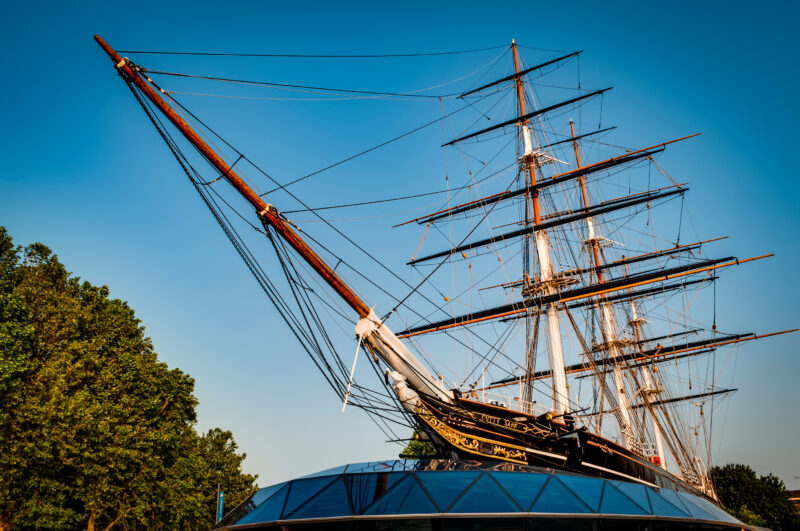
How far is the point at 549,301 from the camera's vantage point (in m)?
27.1

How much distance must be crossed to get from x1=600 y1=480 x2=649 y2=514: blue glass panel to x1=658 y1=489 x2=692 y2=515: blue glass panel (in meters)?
1.34

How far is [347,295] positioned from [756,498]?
52384mm

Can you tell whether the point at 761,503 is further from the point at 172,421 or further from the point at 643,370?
the point at 172,421

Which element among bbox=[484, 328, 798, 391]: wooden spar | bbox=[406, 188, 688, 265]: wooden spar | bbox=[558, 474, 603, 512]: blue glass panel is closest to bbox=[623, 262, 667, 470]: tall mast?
bbox=[484, 328, 798, 391]: wooden spar

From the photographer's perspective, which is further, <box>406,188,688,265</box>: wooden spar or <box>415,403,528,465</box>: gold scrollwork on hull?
<box>406,188,688,265</box>: wooden spar

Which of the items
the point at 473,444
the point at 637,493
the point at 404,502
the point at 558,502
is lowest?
the point at 404,502

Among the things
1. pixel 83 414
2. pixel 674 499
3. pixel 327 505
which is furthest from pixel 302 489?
pixel 83 414

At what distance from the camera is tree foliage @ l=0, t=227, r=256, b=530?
19375 millimetres

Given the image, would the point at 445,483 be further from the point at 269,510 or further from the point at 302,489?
the point at 269,510

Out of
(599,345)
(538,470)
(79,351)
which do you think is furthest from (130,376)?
(599,345)

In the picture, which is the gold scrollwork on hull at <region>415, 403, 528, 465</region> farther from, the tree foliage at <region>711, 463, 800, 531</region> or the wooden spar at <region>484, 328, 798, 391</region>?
the tree foliage at <region>711, 463, 800, 531</region>

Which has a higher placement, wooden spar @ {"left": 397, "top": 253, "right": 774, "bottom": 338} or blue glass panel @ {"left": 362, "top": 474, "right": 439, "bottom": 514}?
wooden spar @ {"left": 397, "top": 253, "right": 774, "bottom": 338}

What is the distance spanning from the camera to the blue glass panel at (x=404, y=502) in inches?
381

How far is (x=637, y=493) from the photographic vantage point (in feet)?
37.3
